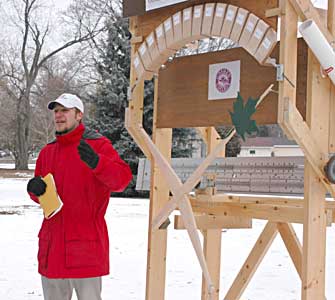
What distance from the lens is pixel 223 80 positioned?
3.38 m

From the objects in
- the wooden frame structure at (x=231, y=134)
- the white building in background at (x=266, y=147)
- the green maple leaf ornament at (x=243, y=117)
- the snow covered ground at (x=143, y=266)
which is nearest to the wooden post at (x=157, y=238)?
the wooden frame structure at (x=231, y=134)

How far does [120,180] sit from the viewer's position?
10.5 ft

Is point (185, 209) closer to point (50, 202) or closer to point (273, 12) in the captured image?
point (50, 202)

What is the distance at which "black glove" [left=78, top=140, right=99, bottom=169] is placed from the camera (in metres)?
3.09

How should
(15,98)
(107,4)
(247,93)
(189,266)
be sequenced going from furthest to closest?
1. (15,98)
2. (107,4)
3. (189,266)
4. (247,93)

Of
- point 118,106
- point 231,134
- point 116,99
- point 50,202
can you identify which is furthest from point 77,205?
point 118,106

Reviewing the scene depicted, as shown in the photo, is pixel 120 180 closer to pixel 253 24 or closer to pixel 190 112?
pixel 190 112

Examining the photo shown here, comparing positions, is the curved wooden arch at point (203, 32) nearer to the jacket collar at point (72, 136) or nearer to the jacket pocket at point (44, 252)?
the jacket collar at point (72, 136)

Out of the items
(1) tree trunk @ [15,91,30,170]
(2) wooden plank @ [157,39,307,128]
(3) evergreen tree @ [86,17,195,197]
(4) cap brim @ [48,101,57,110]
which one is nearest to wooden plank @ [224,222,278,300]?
(2) wooden plank @ [157,39,307,128]

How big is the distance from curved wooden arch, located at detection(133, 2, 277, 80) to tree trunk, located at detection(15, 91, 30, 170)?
32.8 meters

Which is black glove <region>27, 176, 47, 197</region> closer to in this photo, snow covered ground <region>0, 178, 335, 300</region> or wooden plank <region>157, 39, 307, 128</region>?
wooden plank <region>157, 39, 307, 128</region>

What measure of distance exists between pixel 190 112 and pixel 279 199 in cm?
93

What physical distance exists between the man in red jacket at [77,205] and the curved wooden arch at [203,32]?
1.74ft

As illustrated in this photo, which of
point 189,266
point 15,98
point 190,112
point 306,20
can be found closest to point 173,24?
point 190,112
